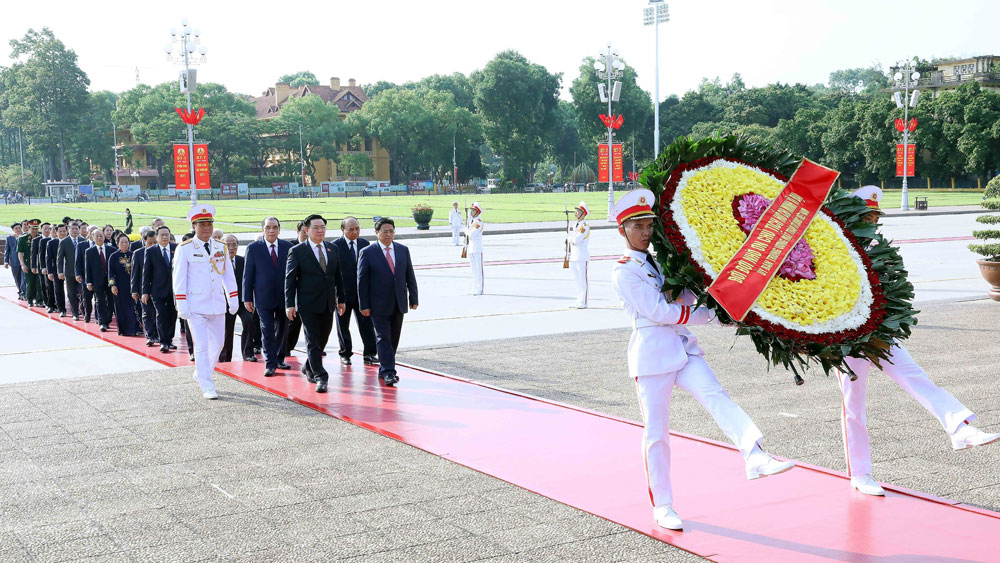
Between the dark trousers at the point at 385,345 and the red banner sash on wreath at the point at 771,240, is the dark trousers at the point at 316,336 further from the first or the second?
the red banner sash on wreath at the point at 771,240

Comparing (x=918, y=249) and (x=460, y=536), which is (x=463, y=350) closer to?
(x=460, y=536)

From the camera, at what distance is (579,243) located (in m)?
15.6

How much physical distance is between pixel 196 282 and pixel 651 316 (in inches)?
231

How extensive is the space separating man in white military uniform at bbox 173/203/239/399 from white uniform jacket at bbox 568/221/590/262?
7.24 meters

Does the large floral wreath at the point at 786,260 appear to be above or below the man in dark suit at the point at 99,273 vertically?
above

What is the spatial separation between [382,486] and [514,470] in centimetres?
93

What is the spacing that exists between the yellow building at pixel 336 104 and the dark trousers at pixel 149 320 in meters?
91.1

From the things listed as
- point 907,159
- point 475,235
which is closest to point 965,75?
point 907,159

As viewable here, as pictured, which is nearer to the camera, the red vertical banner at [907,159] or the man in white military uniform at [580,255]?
the man in white military uniform at [580,255]

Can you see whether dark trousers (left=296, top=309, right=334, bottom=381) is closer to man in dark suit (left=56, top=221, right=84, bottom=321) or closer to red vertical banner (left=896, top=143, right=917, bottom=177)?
man in dark suit (left=56, top=221, right=84, bottom=321)

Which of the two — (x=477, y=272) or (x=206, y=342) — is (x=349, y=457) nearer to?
(x=206, y=342)

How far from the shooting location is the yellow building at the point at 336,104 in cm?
10794

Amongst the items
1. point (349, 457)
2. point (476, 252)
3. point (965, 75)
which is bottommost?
point (349, 457)

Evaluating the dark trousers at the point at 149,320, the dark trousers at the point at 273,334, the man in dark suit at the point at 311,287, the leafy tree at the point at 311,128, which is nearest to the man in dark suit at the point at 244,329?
the dark trousers at the point at 273,334
